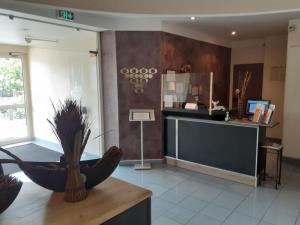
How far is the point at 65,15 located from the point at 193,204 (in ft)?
10.9

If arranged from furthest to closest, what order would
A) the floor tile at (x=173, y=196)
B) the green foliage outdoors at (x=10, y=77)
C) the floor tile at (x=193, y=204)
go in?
the green foliage outdoors at (x=10, y=77) → the floor tile at (x=173, y=196) → the floor tile at (x=193, y=204)

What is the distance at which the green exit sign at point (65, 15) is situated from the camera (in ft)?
11.9

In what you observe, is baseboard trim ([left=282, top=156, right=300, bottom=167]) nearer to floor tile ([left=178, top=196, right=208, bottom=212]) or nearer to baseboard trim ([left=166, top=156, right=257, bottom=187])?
baseboard trim ([left=166, top=156, right=257, bottom=187])

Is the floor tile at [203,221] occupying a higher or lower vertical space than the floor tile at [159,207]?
lower

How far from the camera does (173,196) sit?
11.4 feet

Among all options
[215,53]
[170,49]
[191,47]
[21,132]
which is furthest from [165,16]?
[21,132]

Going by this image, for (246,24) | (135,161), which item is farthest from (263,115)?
(135,161)

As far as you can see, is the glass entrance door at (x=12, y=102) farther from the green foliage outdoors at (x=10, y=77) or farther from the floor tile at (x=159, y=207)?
the floor tile at (x=159, y=207)

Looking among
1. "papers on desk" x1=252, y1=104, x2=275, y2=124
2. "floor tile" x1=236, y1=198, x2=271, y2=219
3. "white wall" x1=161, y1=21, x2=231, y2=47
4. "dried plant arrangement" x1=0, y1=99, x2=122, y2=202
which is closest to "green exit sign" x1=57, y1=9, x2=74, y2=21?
"white wall" x1=161, y1=21, x2=231, y2=47

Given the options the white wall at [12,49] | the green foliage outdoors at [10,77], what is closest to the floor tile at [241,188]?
the green foliage outdoors at [10,77]

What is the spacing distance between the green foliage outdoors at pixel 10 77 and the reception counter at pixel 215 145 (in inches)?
176

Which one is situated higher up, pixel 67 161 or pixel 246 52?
pixel 246 52

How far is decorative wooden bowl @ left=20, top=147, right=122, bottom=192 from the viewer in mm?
1291

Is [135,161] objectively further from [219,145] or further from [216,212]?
[216,212]
